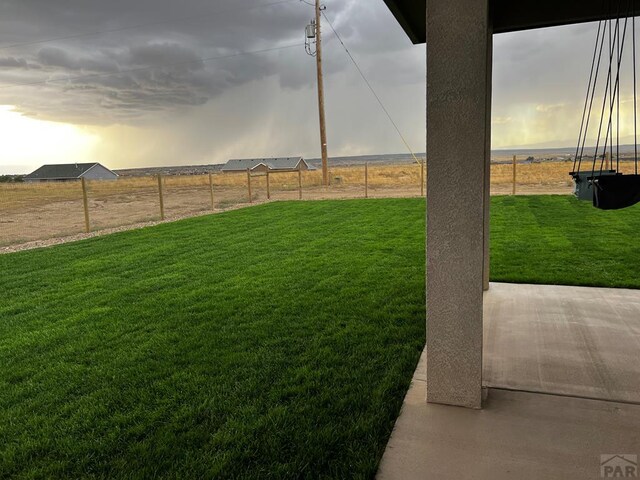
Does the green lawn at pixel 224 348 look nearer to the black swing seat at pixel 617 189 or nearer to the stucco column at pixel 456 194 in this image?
the stucco column at pixel 456 194

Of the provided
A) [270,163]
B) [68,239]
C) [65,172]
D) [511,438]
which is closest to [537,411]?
[511,438]

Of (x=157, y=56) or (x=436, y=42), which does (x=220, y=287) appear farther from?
(x=157, y=56)

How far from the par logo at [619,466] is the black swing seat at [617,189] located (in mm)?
2191

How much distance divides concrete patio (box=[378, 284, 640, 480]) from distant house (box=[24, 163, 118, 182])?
2391 inches

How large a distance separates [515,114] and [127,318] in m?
17.5

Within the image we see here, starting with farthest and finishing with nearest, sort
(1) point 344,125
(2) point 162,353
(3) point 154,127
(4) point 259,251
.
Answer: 1. (1) point 344,125
2. (3) point 154,127
3. (4) point 259,251
4. (2) point 162,353

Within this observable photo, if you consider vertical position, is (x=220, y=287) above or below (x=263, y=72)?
below

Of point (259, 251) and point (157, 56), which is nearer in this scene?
point (259, 251)

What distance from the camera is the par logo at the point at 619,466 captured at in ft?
6.14

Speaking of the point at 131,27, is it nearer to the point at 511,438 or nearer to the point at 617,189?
the point at 617,189

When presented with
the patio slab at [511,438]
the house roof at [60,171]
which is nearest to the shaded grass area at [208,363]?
the patio slab at [511,438]

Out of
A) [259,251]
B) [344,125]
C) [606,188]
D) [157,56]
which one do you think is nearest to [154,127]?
[157,56]

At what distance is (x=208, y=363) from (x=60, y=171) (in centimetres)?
6694

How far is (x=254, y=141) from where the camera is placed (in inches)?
1615
